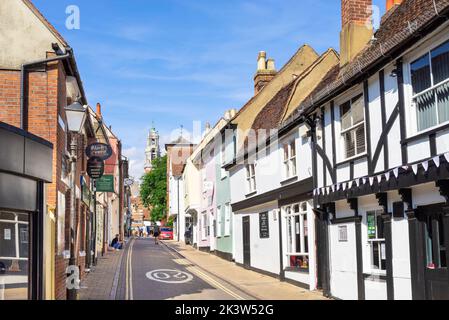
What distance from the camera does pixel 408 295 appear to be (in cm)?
1131

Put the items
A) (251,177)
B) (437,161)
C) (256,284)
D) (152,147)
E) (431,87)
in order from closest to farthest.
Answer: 1. (437,161)
2. (431,87)
3. (256,284)
4. (251,177)
5. (152,147)

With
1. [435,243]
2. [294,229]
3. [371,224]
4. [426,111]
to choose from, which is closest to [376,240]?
[371,224]

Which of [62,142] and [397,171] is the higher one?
[62,142]

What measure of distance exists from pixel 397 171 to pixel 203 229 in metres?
28.5

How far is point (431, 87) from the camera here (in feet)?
→ 34.5

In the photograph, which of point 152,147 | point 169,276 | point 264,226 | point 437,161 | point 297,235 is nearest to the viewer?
point 437,161

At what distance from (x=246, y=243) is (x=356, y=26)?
12.2m

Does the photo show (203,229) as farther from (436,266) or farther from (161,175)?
(161,175)

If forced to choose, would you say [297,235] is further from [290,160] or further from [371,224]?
[371,224]

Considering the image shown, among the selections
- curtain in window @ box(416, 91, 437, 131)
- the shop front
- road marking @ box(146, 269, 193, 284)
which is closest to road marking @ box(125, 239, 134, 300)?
road marking @ box(146, 269, 193, 284)

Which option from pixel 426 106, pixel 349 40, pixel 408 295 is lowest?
pixel 408 295

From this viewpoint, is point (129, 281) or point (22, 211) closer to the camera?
point (22, 211)

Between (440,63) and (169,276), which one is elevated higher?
(440,63)

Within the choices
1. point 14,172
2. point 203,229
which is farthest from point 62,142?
point 203,229
